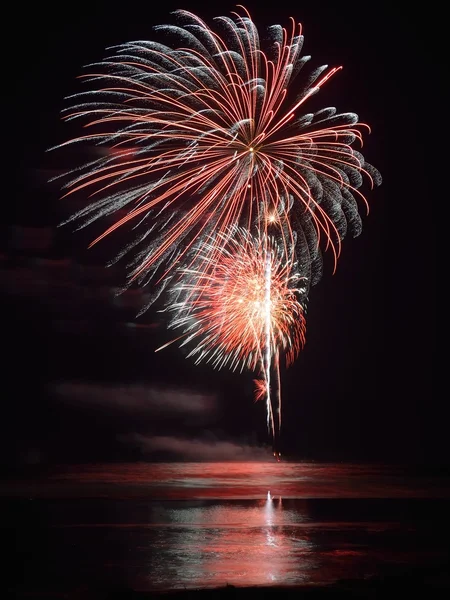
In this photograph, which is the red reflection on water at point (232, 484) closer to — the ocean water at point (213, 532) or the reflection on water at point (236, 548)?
the ocean water at point (213, 532)

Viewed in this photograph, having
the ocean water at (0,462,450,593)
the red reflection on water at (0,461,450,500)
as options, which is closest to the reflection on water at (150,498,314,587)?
the ocean water at (0,462,450,593)

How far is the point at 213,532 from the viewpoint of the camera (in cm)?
2080

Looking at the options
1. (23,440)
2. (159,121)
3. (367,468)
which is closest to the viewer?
(159,121)

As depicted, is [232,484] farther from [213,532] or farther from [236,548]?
[236,548]

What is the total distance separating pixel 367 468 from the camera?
179 ft

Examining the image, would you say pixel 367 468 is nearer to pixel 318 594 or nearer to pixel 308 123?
pixel 308 123

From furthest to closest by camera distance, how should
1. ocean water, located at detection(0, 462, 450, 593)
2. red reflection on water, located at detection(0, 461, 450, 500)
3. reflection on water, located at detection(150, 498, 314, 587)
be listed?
red reflection on water, located at detection(0, 461, 450, 500) → ocean water, located at detection(0, 462, 450, 593) → reflection on water, located at detection(150, 498, 314, 587)

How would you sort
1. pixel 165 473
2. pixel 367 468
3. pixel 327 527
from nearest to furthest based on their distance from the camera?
pixel 327 527
pixel 165 473
pixel 367 468

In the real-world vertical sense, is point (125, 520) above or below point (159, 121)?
below

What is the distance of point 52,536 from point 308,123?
1581 cm

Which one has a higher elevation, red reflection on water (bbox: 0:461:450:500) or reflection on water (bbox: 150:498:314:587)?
red reflection on water (bbox: 0:461:450:500)

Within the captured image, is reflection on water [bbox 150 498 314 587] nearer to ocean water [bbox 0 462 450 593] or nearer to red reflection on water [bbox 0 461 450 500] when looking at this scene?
ocean water [bbox 0 462 450 593]

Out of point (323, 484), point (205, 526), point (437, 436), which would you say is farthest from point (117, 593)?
point (437, 436)

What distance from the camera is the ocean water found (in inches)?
582
